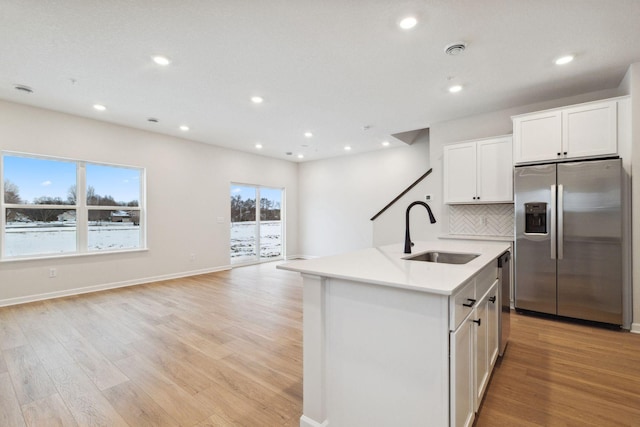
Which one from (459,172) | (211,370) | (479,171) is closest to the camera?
(211,370)

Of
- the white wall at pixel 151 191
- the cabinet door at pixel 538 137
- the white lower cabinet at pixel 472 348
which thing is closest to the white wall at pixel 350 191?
the white wall at pixel 151 191

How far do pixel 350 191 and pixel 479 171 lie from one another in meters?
3.59

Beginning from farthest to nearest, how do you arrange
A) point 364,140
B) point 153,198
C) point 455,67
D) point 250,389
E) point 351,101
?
point 364,140 < point 153,198 < point 351,101 < point 455,67 < point 250,389

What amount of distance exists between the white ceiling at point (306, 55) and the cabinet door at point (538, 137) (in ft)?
1.21

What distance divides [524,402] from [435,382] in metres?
1.16

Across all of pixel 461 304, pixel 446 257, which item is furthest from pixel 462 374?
pixel 446 257

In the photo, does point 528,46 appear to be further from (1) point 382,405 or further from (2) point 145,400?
(2) point 145,400

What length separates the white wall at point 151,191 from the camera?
4.00 m

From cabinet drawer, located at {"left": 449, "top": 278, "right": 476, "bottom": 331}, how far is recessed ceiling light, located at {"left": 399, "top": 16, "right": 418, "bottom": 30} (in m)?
2.00

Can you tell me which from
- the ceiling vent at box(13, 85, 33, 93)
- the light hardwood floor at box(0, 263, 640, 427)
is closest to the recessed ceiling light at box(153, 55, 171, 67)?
the ceiling vent at box(13, 85, 33, 93)

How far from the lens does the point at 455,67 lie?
2.94 m

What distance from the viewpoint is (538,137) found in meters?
3.42

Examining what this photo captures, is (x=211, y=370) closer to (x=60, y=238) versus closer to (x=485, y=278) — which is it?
(x=485, y=278)

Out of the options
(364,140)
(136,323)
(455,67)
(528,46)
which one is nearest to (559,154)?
(528,46)
